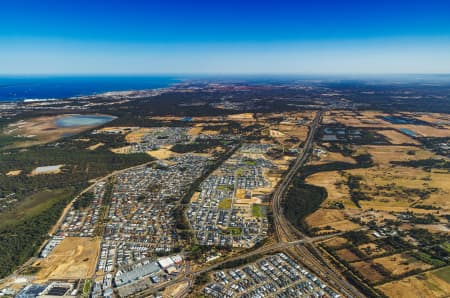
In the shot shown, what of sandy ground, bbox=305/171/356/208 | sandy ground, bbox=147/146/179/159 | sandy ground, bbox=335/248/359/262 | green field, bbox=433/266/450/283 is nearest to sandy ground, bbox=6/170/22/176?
sandy ground, bbox=147/146/179/159

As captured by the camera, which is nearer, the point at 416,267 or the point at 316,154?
the point at 416,267

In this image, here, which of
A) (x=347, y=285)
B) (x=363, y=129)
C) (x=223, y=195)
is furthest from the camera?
(x=363, y=129)

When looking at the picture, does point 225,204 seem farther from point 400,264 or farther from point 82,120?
point 82,120

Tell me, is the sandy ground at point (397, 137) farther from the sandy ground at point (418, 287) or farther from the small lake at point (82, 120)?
the small lake at point (82, 120)

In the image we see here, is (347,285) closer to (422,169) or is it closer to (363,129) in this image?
(422,169)

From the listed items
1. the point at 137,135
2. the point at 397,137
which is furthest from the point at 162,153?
the point at 397,137

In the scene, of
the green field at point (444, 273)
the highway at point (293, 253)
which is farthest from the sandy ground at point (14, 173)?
the green field at point (444, 273)

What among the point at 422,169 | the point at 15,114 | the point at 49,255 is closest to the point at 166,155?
the point at 49,255
